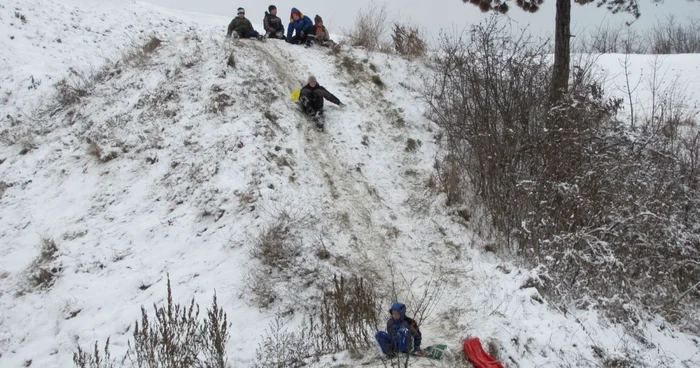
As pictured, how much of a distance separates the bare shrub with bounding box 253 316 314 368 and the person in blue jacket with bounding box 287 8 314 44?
9.23 metres

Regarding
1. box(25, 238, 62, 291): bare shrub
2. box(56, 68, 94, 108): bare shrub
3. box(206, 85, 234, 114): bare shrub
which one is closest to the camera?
box(25, 238, 62, 291): bare shrub

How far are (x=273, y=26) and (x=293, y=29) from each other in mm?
609

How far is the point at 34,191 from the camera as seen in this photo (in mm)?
8742

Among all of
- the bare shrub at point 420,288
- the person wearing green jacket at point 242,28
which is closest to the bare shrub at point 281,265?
the bare shrub at point 420,288

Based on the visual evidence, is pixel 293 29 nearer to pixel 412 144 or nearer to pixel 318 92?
pixel 318 92

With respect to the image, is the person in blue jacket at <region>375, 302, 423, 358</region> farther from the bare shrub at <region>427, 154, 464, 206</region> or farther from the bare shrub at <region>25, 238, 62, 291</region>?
the bare shrub at <region>25, 238, 62, 291</region>

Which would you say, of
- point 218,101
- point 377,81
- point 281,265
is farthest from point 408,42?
point 281,265

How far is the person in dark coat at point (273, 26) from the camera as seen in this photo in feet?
43.6

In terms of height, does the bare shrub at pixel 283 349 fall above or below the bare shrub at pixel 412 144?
below

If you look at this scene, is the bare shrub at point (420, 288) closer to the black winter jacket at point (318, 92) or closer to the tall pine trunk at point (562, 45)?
the black winter jacket at point (318, 92)

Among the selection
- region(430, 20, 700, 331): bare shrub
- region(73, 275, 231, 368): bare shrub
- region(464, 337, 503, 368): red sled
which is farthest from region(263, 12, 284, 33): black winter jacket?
region(464, 337, 503, 368): red sled

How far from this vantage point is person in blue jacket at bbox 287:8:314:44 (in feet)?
42.9

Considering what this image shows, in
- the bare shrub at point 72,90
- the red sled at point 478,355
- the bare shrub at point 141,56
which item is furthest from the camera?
the bare shrub at point 141,56

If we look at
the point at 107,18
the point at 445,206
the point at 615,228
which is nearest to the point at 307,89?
the point at 445,206
